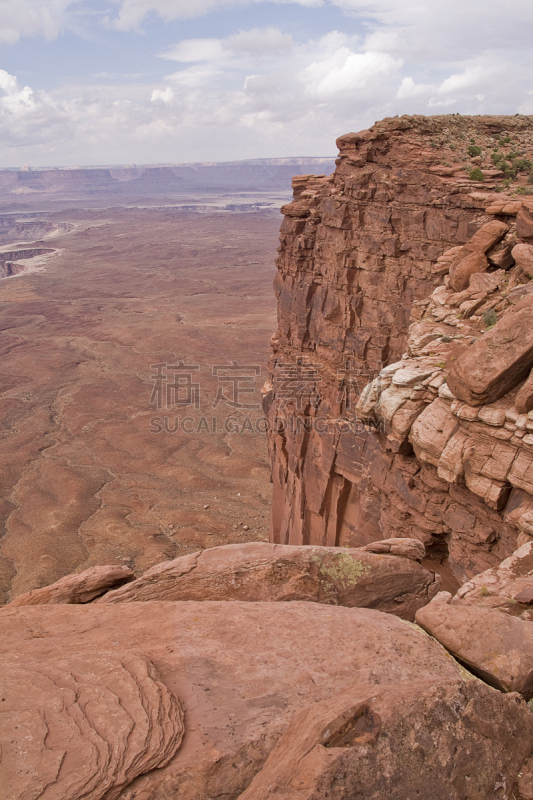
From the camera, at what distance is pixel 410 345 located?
37.6ft

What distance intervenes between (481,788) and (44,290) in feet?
374

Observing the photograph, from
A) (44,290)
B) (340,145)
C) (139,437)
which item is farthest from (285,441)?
(44,290)

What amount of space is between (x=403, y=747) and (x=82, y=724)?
9.59 ft

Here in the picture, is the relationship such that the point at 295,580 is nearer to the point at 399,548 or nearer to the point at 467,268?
the point at 399,548

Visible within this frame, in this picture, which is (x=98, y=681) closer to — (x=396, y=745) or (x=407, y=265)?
(x=396, y=745)

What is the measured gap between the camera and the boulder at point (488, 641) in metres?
5.85

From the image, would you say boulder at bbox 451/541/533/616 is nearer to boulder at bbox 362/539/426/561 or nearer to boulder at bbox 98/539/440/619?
boulder at bbox 98/539/440/619

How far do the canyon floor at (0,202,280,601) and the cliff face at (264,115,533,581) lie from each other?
399 inches

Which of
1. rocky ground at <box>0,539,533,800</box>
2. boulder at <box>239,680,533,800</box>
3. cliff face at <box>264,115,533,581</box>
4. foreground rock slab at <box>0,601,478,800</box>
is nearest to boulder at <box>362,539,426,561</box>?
rocky ground at <box>0,539,533,800</box>

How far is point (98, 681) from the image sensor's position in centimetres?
563

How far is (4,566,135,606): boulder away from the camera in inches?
340

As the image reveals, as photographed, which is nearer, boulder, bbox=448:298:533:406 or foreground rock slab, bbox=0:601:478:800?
foreground rock slab, bbox=0:601:478:800

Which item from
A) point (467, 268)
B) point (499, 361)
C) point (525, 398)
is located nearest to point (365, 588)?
point (525, 398)

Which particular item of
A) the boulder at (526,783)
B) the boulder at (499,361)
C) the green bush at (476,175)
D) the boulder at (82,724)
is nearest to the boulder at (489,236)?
the green bush at (476,175)
